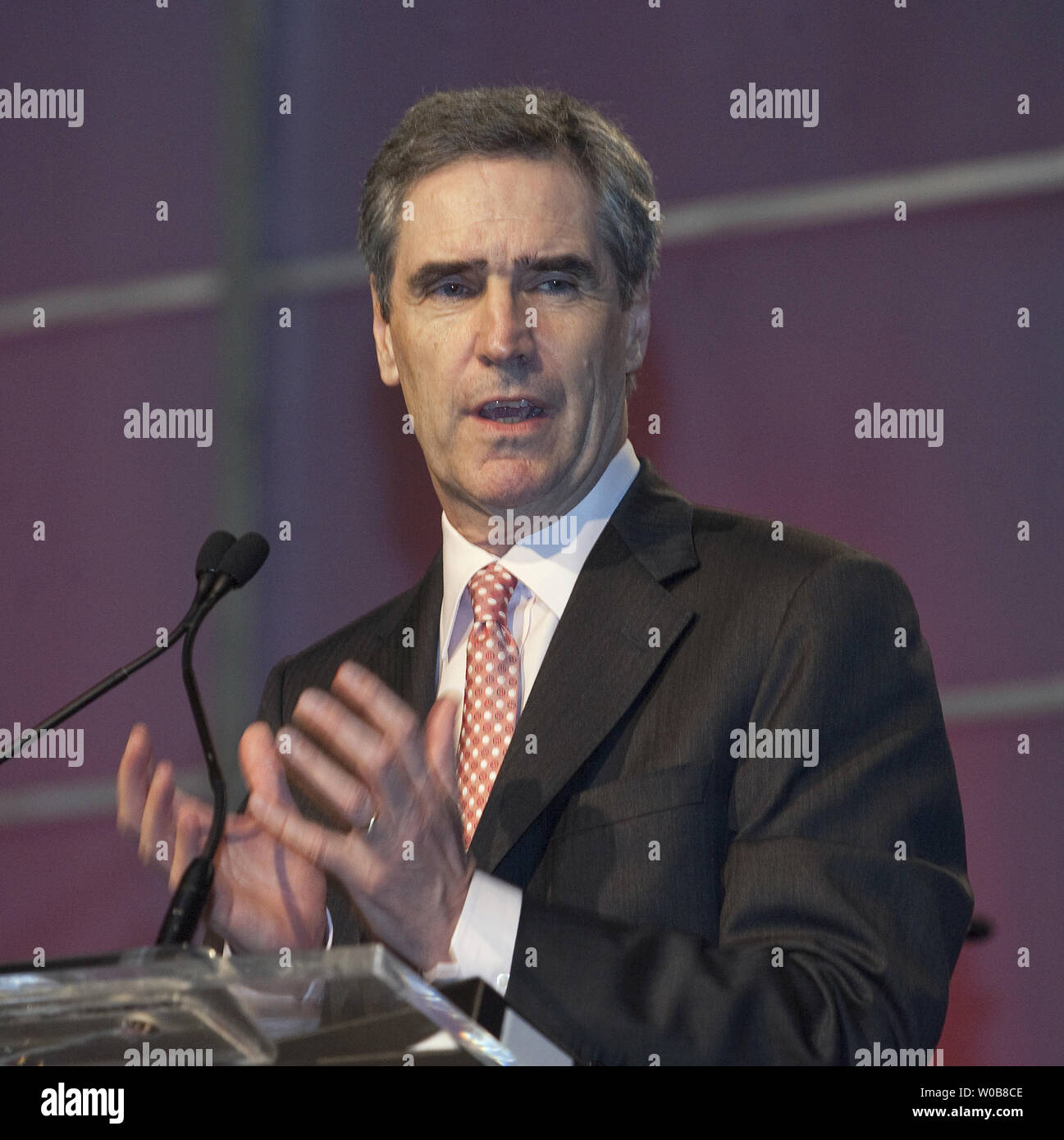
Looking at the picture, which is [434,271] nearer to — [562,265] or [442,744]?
[562,265]

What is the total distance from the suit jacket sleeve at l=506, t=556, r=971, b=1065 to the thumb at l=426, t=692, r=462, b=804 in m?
0.15

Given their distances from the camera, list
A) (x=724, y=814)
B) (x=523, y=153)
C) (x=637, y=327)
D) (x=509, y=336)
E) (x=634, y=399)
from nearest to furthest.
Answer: (x=724, y=814)
(x=509, y=336)
(x=523, y=153)
(x=637, y=327)
(x=634, y=399)

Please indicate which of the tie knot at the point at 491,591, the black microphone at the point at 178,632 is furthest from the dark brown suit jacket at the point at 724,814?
the black microphone at the point at 178,632

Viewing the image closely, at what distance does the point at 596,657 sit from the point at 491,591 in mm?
213

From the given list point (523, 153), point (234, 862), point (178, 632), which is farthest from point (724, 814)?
point (523, 153)

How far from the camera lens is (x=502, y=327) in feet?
6.96

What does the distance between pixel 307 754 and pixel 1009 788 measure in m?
1.94

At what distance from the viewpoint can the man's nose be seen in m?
2.12

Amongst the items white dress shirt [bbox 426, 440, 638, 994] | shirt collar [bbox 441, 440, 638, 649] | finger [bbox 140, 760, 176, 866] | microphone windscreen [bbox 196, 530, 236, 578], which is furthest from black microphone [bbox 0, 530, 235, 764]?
shirt collar [bbox 441, 440, 638, 649]

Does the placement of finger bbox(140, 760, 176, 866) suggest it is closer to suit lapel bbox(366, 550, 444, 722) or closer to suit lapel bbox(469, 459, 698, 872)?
suit lapel bbox(469, 459, 698, 872)

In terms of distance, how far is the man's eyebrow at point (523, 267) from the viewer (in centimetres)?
218

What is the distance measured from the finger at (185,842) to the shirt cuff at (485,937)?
351 millimetres

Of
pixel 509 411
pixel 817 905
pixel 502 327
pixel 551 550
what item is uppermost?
pixel 502 327

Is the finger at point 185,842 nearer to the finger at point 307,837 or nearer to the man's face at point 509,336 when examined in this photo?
the finger at point 307,837
